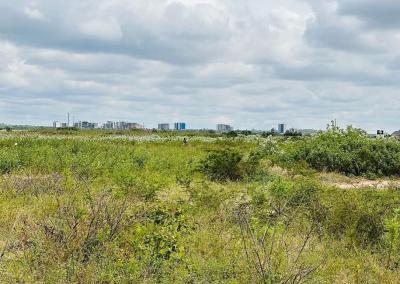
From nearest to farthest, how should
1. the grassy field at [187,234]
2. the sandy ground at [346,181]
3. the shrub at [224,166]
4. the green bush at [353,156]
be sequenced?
the grassy field at [187,234] < the shrub at [224,166] < the sandy ground at [346,181] < the green bush at [353,156]

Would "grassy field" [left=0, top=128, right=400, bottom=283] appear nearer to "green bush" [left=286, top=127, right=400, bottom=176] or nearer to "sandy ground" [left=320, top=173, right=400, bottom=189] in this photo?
"sandy ground" [left=320, top=173, right=400, bottom=189]

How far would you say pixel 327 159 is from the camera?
17.3m

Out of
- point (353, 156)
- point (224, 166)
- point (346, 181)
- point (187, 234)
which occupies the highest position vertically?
point (353, 156)

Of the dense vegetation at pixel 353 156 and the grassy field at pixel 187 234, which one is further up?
the dense vegetation at pixel 353 156

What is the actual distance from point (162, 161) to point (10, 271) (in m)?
10.9

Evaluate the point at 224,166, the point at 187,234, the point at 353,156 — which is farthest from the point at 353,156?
the point at 187,234

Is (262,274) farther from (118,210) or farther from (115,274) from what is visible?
(118,210)

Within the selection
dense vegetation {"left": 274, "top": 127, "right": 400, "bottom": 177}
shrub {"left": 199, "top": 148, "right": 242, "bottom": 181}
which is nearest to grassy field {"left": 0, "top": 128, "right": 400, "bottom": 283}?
shrub {"left": 199, "top": 148, "right": 242, "bottom": 181}

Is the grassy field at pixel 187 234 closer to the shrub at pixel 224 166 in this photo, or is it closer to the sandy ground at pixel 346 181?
the shrub at pixel 224 166

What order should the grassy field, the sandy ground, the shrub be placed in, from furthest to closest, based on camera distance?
the sandy ground
the shrub
the grassy field

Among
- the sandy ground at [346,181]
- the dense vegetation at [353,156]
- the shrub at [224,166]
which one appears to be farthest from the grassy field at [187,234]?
the dense vegetation at [353,156]

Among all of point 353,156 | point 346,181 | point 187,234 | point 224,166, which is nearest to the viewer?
point 187,234

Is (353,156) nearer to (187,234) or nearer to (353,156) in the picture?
(353,156)

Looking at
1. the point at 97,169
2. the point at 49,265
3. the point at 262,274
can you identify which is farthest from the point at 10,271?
the point at 97,169
